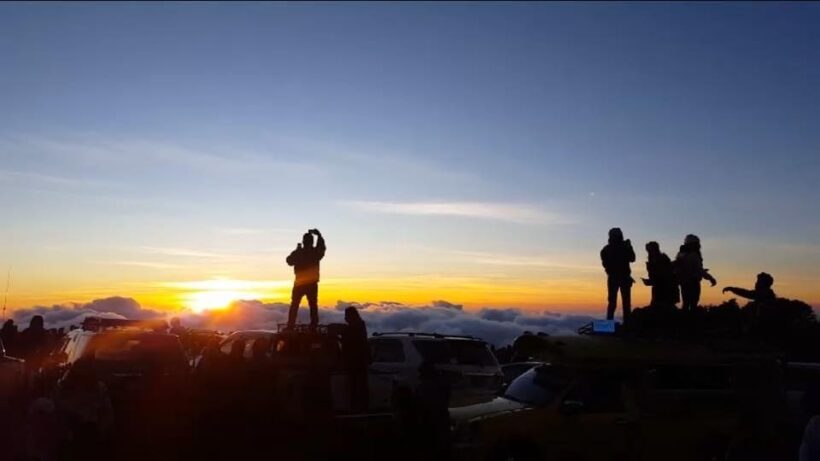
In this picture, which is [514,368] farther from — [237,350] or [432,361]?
[237,350]

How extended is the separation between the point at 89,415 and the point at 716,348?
7703mm

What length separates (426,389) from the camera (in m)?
10.1

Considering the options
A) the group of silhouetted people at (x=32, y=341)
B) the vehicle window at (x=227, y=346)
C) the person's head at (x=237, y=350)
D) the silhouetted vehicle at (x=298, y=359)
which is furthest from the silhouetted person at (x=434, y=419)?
the group of silhouetted people at (x=32, y=341)

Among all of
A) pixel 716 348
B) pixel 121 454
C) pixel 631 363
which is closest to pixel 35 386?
pixel 121 454

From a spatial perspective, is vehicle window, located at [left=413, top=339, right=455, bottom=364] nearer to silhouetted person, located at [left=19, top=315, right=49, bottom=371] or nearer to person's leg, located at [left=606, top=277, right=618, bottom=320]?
person's leg, located at [left=606, top=277, right=618, bottom=320]

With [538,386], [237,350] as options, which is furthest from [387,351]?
[538,386]

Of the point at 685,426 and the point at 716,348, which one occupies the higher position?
the point at 716,348

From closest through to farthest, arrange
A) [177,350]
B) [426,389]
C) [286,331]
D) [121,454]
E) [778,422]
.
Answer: [778,422], [426,389], [121,454], [286,331], [177,350]

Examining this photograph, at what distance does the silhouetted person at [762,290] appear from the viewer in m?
11.7

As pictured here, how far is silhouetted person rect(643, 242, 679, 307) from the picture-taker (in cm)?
1268

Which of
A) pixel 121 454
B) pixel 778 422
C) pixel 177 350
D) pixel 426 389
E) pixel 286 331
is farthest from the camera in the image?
pixel 177 350

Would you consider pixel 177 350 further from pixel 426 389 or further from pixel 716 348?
pixel 716 348

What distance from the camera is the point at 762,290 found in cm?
1174

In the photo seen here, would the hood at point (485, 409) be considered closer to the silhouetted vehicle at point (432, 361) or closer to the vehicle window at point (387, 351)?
the silhouetted vehicle at point (432, 361)
